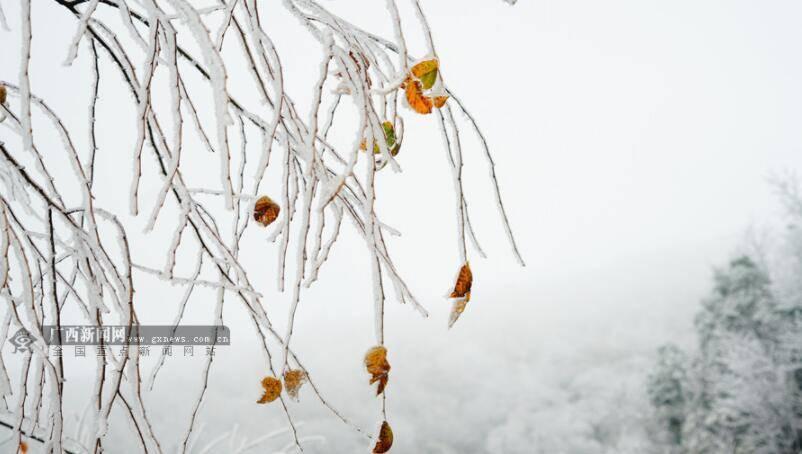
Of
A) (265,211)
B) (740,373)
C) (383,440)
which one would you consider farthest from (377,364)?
(740,373)

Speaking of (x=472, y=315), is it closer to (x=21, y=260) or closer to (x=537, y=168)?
(x=21, y=260)

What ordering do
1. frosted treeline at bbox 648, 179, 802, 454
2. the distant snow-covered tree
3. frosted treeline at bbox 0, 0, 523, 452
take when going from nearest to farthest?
1. frosted treeline at bbox 0, 0, 523, 452
2. frosted treeline at bbox 648, 179, 802, 454
3. the distant snow-covered tree

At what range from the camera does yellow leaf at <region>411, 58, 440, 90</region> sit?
508 mm

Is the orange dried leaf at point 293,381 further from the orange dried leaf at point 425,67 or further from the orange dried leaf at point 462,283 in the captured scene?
the orange dried leaf at point 425,67

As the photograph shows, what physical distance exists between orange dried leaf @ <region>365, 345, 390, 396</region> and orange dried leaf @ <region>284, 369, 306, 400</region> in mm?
185

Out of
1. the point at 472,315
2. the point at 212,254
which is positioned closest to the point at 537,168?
the point at 472,315

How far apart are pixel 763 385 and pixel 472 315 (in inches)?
700

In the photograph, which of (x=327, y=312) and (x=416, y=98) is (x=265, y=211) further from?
(x=327, y=312)

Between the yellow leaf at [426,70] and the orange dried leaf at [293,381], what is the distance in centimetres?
42

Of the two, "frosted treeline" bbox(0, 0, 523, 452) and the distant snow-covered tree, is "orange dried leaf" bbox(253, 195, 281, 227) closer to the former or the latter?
"frosted treeline" bbox(0, 0, 523, 452)

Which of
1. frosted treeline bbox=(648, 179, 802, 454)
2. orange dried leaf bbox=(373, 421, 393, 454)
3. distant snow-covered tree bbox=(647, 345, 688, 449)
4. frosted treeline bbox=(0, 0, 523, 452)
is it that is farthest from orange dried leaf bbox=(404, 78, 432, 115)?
distant snow-covered tree bbox=(647, 345, 688, 449)

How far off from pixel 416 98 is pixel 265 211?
0.25 meters

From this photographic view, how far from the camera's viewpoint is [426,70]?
51 centimetres

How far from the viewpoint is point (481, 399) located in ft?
65.4
